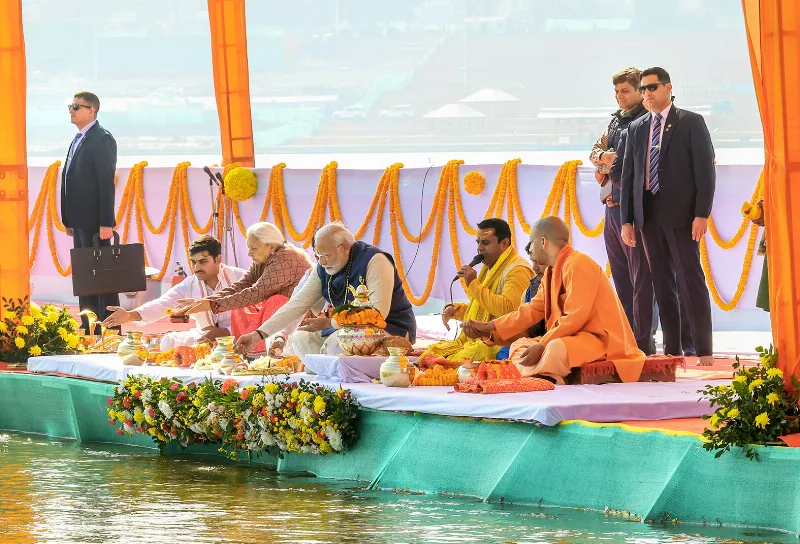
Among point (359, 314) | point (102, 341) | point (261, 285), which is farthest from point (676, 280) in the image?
point (102, 341)

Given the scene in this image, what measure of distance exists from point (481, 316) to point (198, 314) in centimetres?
206

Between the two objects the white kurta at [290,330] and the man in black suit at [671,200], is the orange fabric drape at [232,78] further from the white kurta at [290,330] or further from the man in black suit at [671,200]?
the man in black suit at [671,200]

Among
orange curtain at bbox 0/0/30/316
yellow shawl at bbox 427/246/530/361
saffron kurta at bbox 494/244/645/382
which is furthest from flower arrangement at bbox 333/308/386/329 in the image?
orange curtain at bbox 0/0/30/316

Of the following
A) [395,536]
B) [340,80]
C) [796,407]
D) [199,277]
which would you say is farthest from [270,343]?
[340,80]

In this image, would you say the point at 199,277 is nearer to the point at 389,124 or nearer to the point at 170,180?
the point at 170,180

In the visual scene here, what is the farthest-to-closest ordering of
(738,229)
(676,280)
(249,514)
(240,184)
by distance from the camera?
(240,184), (738,229), (676,280), (249,514)

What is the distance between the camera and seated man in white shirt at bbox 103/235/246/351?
30.1ft

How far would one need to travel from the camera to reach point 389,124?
84.1 ft

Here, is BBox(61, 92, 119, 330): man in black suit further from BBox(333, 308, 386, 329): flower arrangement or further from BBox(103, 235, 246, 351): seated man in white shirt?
BBox(333, 308, 386, 329): flower arrangement

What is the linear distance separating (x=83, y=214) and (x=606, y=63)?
14.7m

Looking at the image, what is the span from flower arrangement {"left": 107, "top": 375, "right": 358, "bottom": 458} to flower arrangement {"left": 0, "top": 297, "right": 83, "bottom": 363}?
1.36 meters

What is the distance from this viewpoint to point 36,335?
966cm

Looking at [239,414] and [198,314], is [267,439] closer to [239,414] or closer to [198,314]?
[239,414]

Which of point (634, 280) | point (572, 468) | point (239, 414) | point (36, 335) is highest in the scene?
point (634, 280)
